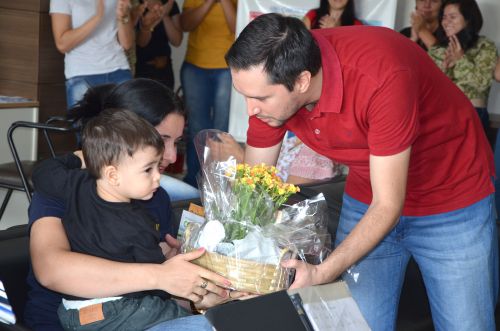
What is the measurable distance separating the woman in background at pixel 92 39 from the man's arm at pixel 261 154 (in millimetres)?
2251

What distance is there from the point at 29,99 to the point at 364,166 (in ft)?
11.1

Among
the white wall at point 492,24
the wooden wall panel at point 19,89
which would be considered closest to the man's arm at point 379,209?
the wooden wall panel at point 19,89

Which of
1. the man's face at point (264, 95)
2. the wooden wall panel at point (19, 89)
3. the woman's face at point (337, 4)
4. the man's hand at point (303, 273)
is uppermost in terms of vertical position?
the man's face at point (264, 95)

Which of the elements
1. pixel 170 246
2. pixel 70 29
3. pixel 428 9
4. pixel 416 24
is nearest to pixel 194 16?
pixel 70 29

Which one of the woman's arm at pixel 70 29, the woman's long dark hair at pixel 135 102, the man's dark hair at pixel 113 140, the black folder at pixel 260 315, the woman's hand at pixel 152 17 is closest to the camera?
the black folder at pixel 260 315

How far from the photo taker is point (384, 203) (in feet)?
5.34

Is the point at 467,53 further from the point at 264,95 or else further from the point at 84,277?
the point at 84,277

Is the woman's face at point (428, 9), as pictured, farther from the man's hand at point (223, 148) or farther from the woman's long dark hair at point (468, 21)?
the man's hand at point (223, 148)

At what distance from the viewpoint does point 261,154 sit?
202cm

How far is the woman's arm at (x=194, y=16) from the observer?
192 inches

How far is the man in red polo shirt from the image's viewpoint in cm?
161

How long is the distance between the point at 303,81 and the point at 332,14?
296 cm

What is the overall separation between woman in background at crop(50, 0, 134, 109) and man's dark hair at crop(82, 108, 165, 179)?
255cm

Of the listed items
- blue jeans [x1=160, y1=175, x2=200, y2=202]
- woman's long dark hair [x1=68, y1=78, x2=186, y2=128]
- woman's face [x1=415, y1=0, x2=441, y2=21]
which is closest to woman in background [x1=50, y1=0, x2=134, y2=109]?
blue jeans [x1=160, y1=175, x2=200, y2=202]
